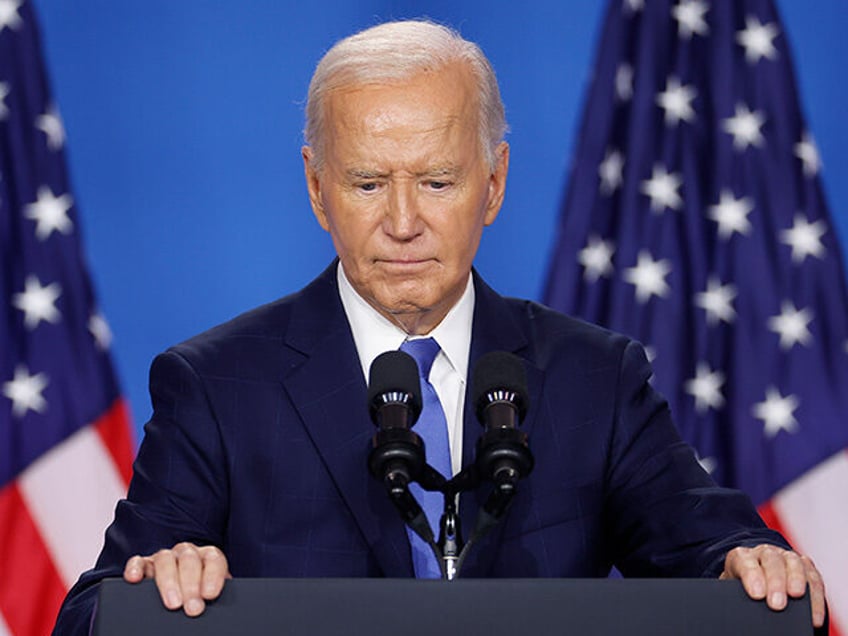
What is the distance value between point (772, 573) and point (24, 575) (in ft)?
7.49

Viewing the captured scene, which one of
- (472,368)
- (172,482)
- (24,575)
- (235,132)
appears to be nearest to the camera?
(172,482)

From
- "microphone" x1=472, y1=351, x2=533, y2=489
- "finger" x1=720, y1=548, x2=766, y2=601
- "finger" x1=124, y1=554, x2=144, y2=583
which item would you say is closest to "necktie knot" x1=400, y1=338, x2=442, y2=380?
"microphone" x1=472, y1=351, x2=533, y2=489

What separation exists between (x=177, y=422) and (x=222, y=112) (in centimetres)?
171

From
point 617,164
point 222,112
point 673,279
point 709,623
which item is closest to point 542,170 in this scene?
point 617,164

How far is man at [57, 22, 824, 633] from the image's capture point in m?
2.03

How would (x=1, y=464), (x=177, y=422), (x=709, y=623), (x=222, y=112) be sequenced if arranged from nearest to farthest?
(x=709, y=623)
(x=177, y=422)
(x=1, y=464)
(x=222, y=112)

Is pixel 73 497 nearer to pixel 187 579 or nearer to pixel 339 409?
pixel 339 409

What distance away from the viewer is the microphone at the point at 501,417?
1.54 m

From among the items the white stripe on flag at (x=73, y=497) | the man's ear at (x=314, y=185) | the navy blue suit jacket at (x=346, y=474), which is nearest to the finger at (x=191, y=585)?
the navy blue suit jacket at (x=346, y=474)

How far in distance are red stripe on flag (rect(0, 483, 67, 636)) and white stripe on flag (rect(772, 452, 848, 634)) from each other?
5.74 feet

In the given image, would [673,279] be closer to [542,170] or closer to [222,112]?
[542,170]

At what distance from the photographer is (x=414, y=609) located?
4.76ft

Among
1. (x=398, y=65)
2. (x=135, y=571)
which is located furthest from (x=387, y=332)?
(x=135, y=571)

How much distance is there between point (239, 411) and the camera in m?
2.12
